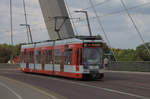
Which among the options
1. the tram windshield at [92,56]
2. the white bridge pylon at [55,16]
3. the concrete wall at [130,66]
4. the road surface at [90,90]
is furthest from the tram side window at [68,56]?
the concrete wall at [130,66]

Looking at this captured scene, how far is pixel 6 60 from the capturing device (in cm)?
10450

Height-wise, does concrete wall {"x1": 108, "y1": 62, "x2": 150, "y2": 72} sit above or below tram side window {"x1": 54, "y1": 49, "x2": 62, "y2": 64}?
below

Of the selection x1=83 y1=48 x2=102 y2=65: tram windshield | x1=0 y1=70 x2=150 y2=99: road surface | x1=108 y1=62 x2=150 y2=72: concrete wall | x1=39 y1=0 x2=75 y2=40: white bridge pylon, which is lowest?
x1=0 y1=70 x2=150 y2=99: road surface

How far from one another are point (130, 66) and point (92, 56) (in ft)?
61.1

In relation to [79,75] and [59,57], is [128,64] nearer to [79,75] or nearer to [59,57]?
[59,57]

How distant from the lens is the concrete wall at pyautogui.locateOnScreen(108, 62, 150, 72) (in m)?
39.7

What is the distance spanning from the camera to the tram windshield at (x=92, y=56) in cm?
2478

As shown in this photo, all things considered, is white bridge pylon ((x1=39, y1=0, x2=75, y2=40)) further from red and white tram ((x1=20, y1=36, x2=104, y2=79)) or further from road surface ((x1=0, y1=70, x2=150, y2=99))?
road surface ((x1=0, y1=70, x2=150, y2=99))

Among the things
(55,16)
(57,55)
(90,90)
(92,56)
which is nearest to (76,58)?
(92,56)

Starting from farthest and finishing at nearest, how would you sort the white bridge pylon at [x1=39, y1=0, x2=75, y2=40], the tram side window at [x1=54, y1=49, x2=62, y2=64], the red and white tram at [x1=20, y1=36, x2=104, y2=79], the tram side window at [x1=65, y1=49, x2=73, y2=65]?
the white bridge pylon at [x1=39, y1=0, x2=75, y2=40] < the tram side window at [x1=54, y1=49, x2=62, y2=64] < the tram side window at [x1=65, y1=49, x2=73, y2=65] < the red and white tram at [x1=20, y1=36, x2=104, y2=79]

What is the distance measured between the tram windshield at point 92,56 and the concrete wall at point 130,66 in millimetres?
14891

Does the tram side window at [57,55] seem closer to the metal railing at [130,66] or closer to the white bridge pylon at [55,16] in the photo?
the white bridge pylon at [55,16]

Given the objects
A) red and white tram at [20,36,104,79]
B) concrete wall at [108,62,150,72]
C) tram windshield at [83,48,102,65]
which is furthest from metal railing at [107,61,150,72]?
tram windshield at [83,48,102,65]

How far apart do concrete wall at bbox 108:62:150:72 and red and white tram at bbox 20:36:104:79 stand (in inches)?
485
